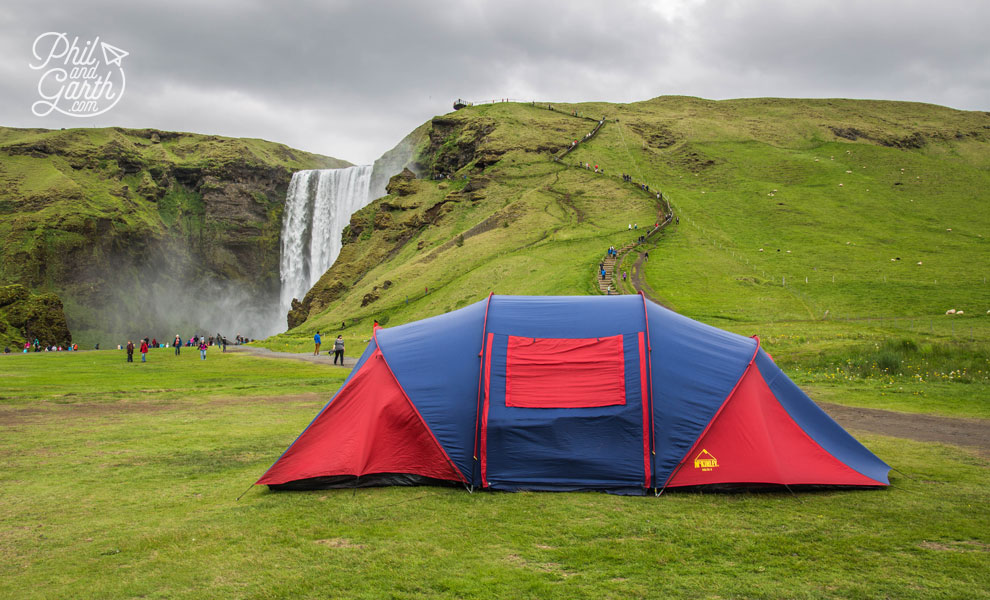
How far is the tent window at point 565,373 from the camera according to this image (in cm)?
1043

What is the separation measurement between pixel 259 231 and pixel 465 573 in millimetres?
129258

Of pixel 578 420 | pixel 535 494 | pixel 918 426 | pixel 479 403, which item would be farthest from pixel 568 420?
pixel 918 426

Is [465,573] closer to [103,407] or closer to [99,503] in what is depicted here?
[99,503]

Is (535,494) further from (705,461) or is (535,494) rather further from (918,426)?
(918,426)

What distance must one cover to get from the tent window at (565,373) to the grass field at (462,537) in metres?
1.63

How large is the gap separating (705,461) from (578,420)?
220 centimetres

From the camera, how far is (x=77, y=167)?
119438 millimetres

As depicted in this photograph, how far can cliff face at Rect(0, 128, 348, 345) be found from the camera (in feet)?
334

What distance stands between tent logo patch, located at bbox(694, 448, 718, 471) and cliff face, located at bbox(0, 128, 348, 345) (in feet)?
378

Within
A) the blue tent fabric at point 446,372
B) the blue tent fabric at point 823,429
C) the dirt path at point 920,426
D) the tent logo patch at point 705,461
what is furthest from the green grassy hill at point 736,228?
the blue tent fabric at point 446,372

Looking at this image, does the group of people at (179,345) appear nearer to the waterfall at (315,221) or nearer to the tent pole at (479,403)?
the waterfall at (315,221)

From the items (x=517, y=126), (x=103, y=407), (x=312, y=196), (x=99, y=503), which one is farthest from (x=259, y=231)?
(x=99, y=503)

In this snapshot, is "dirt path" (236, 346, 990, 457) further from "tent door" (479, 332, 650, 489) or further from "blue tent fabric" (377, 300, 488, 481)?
"blue tent fabric" (377, 300, 488, 481)

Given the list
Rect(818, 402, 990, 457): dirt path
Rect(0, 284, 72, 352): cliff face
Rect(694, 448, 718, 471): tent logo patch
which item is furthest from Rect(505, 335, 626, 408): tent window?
Rect(0, 284, 72, 352): cliff face
